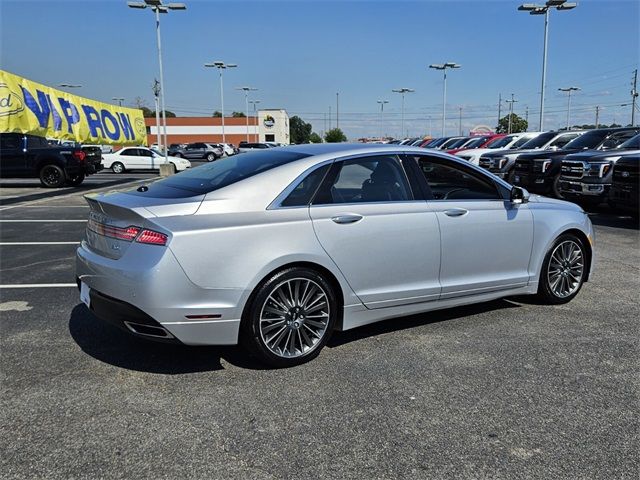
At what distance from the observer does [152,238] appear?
341cm

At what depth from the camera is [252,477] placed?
2.58 metres

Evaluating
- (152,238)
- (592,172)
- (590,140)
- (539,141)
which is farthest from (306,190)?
(539,141)

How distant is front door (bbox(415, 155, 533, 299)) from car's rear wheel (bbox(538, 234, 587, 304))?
1.17ft

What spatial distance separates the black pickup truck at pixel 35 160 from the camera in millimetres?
17953

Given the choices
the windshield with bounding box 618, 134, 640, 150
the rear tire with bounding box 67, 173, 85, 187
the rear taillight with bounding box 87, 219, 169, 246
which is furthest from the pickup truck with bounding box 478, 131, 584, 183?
the rear tire with bounding box 67, 173, 85, 187

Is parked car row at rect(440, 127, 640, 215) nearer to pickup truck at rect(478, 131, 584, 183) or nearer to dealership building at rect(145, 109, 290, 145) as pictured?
pickup truck at rect(478, 131, 584, 183)

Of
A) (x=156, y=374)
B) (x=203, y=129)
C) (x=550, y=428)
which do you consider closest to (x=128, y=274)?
(x=156, y=374)

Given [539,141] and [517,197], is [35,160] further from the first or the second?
[517,197]

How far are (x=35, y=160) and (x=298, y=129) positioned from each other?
110 meters

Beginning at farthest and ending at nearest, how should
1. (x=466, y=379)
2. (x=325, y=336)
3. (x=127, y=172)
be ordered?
1. (x=127, y=172)
2. (x=325, y=336)
3. (x=466, y=379)

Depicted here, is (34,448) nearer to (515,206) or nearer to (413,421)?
(413,421)

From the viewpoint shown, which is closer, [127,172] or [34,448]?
[34,448]

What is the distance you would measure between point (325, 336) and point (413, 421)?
3.41 feet

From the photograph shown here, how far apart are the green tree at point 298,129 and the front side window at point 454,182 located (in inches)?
4382
